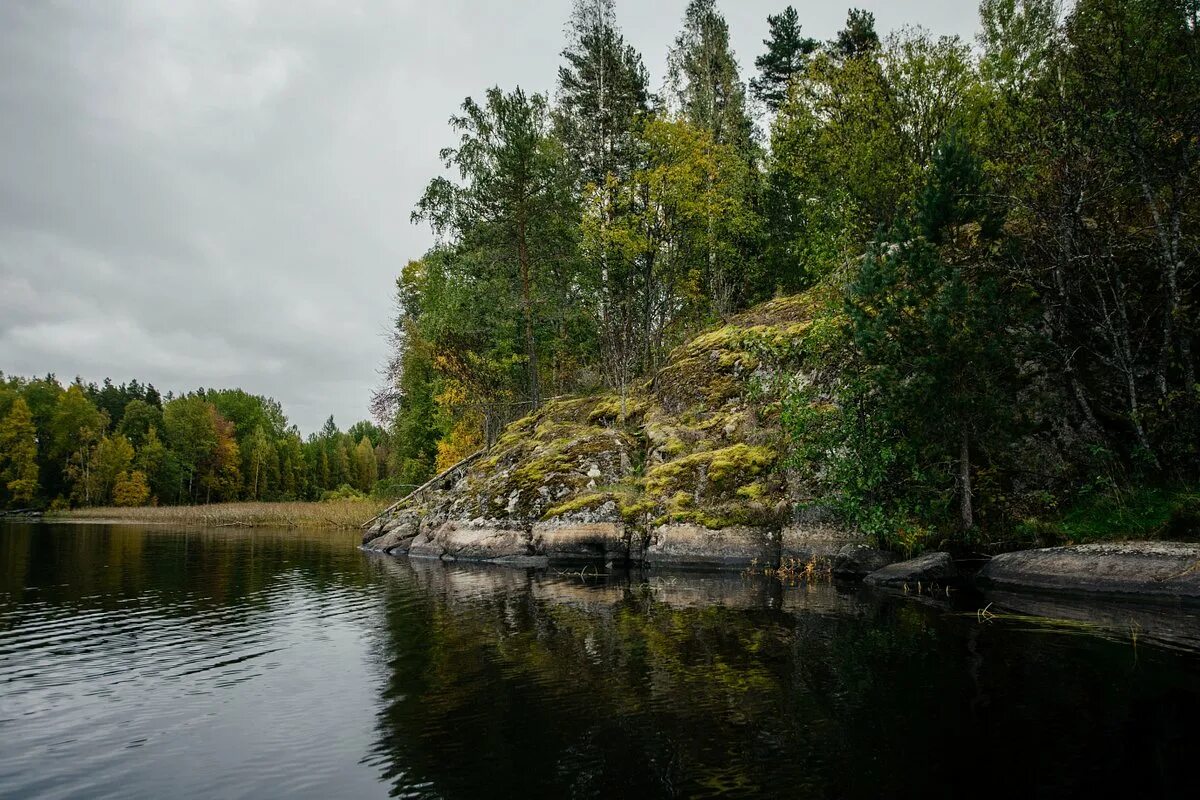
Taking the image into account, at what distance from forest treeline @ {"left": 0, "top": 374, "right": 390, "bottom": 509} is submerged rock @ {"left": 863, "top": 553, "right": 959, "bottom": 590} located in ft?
149

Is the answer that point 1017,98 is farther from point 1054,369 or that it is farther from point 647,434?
point 647,434

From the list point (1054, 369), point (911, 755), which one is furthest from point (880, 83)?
point (911, 755)

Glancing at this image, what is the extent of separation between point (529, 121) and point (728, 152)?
10.6 meters

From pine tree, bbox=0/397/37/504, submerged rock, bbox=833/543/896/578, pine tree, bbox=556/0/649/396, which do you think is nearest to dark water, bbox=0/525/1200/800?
submerged rock, bbox=833/543/896/578

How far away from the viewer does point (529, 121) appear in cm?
3256

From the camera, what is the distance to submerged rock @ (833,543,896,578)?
17.8 metres

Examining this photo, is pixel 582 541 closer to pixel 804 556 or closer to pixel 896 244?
pixel 804 556

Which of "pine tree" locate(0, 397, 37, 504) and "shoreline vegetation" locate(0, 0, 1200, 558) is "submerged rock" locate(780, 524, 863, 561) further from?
"pine tree" locate(0, 397, 37, 504)

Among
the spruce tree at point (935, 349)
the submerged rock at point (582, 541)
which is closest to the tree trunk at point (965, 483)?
the spruce tree at point (935, 349)

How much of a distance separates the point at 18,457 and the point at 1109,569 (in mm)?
106491

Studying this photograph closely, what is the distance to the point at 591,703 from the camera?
7652mm

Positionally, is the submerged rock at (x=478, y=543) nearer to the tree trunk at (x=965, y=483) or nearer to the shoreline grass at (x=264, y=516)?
the tree trunk at (x=965, y=483)

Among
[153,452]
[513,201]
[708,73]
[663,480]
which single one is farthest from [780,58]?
[153,452]

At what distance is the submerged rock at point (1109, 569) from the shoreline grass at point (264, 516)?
42.0 meters
